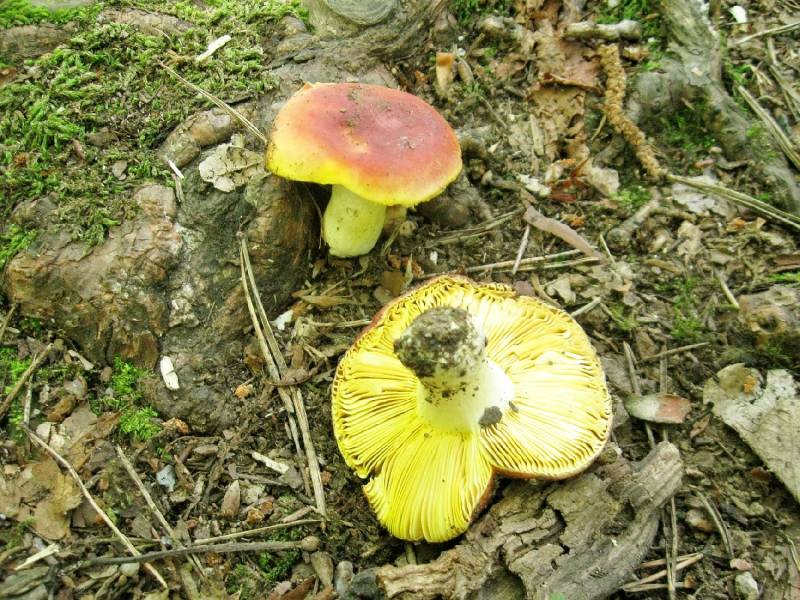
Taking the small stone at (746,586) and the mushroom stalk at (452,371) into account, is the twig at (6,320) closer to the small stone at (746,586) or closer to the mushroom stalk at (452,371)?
the mushroom stalk at (452,371)

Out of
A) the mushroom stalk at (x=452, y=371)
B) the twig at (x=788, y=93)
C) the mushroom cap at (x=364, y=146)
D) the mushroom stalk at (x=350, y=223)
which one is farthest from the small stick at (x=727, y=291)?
the mushroom stalk at (x=350, y=223)

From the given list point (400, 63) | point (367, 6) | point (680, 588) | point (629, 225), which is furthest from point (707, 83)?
point (680, 588)

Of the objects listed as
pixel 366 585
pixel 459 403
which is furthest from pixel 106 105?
pixel 366 585

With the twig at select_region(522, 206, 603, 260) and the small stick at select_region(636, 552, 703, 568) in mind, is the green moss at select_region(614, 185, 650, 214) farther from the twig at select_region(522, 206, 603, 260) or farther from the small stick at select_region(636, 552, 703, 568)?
the small stick at select_region(636, 552, 703, 568)

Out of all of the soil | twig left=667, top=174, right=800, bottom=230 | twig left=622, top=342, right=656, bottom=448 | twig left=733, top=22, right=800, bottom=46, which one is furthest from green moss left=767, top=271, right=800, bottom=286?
twig left=733, top=22, right=800, bottom=46

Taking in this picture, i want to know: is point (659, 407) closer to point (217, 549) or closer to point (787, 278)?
point (787, 278)

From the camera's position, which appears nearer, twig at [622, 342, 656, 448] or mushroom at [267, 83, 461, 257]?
mushroom at [267, 83, 461, 257]
